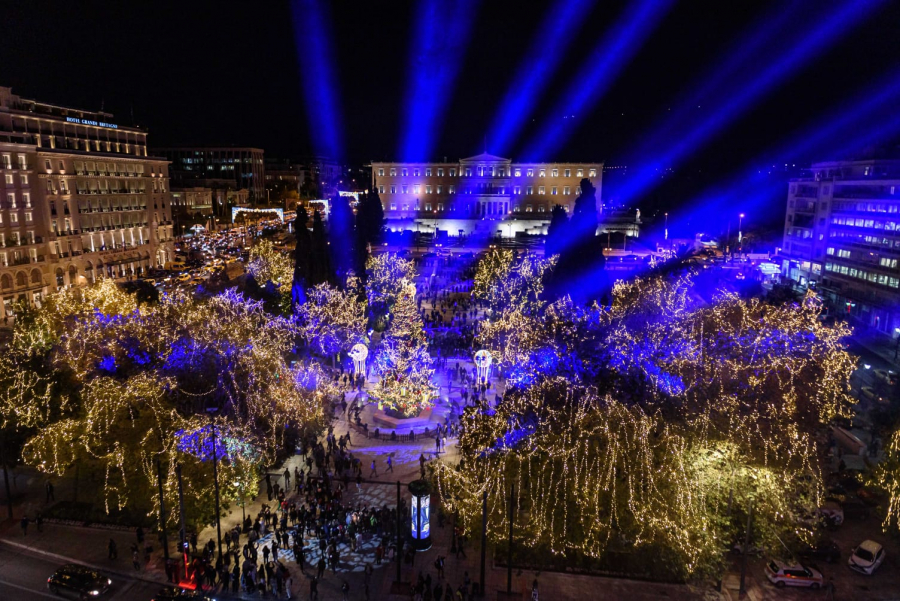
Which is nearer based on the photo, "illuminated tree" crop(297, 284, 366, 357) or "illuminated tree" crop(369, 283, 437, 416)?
"illuminated tree" crop(369, 283, 437, 416)

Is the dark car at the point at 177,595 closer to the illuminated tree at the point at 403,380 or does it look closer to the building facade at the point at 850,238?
the illuminated tree at the point at 403,380

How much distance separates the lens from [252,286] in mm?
40562

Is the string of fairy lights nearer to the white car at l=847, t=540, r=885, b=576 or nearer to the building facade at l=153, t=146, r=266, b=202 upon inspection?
the white car at l=847, t=540, r=885, b=576

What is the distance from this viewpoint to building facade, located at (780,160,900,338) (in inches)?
1556

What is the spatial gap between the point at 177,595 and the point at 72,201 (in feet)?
149

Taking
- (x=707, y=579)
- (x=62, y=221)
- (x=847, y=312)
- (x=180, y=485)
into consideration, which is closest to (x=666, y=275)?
(x=847, y=312)

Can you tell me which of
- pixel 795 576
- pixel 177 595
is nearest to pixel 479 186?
pixel 795 576

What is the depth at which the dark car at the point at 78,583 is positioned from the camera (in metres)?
14.3

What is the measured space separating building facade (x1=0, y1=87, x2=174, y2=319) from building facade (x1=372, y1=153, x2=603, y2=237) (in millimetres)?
41931

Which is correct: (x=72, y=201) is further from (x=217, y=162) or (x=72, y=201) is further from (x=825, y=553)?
(x=217, y=162)

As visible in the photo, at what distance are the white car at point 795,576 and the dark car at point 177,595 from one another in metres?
14.9

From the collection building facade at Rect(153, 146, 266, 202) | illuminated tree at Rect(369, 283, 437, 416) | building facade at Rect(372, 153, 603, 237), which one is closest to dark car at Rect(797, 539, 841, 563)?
illuminated tree at Rect(369, 283, 437, 416)

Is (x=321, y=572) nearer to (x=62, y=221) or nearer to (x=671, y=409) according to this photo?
(x=671, y=409)

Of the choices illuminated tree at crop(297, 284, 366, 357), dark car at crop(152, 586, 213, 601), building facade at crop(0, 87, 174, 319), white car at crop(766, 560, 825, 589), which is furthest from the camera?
building facade at crop(0, 87, 174, 319)
